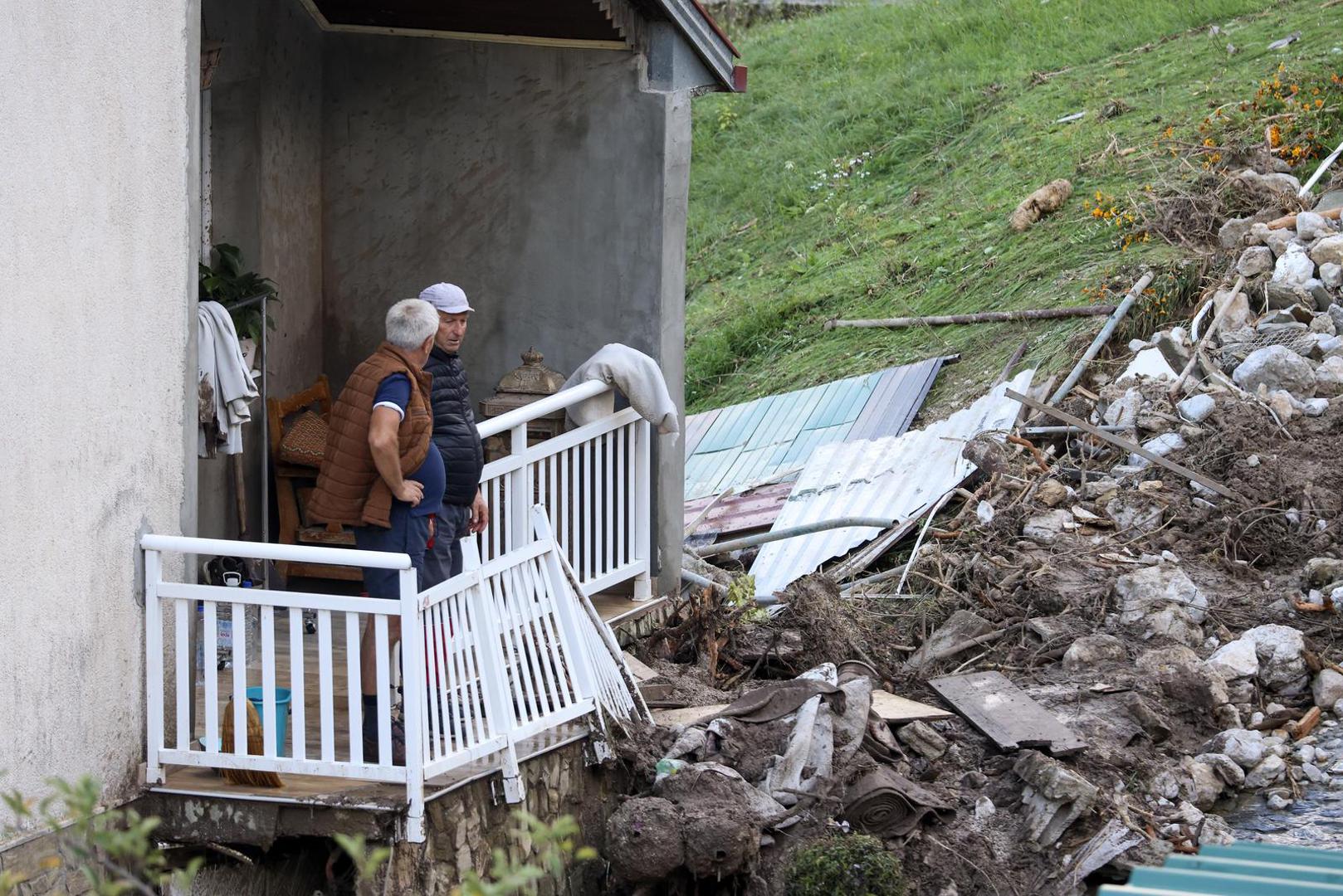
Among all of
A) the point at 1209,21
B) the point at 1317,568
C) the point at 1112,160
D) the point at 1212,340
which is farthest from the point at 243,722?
the point at 1209,21

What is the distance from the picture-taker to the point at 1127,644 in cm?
881

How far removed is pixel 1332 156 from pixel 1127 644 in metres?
6.37

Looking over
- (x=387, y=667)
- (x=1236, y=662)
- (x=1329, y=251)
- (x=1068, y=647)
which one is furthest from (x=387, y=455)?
(x=1329, y=251)

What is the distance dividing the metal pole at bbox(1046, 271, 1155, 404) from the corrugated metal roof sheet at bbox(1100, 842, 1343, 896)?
726cm

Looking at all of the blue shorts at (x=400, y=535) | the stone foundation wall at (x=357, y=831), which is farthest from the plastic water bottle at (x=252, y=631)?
the blue shorts at (x=400, y=535)

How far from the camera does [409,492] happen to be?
6.35 m

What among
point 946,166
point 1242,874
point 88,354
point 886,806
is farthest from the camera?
point 946,166

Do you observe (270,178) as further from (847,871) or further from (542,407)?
(847,871)

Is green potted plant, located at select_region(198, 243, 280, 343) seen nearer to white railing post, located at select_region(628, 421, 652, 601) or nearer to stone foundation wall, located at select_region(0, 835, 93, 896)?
white railing post, located at select_region(628, 421, 652, 601)

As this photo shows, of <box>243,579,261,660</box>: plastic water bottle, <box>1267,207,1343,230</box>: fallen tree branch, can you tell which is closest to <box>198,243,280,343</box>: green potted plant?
<box>243,579,261,660</box>: plastic water bottle

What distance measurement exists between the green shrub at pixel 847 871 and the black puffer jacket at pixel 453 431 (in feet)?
6.87

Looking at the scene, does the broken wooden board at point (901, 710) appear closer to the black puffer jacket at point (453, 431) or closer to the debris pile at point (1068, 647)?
the debris pile at point (1068, 647)

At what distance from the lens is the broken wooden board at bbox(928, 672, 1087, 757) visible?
759cm

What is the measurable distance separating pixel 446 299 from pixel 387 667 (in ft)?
5.41
